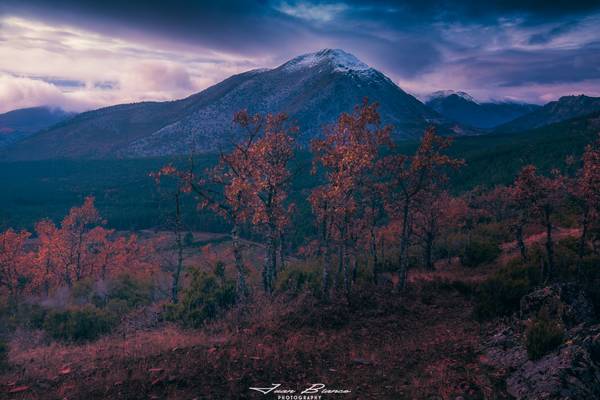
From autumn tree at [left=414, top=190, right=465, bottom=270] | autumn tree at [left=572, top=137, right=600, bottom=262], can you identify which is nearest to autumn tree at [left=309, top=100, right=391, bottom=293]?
autumn tree at [left=572, top=137, right=600, bottom=262]

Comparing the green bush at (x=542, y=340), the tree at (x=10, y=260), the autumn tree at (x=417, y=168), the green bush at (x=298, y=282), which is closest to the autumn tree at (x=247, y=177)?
the green bush at (x=298, y=282)

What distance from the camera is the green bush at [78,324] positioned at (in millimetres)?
18500

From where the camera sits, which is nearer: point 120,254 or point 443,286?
point 443,286

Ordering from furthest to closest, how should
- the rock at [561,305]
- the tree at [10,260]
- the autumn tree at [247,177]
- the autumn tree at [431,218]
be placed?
the tree at [10,260], the autumn tree at [431,218], the autumn tree at [247,177], the rock at [561,305]

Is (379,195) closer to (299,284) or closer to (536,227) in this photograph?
(299,284)

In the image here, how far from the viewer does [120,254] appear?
74.1m

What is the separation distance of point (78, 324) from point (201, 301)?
584 centimetres

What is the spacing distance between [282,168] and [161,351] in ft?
43.0

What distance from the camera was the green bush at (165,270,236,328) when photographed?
61.5ft

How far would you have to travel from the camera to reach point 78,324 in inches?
737

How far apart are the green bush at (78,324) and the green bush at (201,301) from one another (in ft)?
10.0

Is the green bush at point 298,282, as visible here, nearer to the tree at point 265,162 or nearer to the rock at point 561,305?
the tree at point 265,162

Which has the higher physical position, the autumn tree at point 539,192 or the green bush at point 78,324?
the autumn tree at point 539,192

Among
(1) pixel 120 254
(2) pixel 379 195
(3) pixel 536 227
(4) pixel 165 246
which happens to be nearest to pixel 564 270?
(2) pixel 379 195
